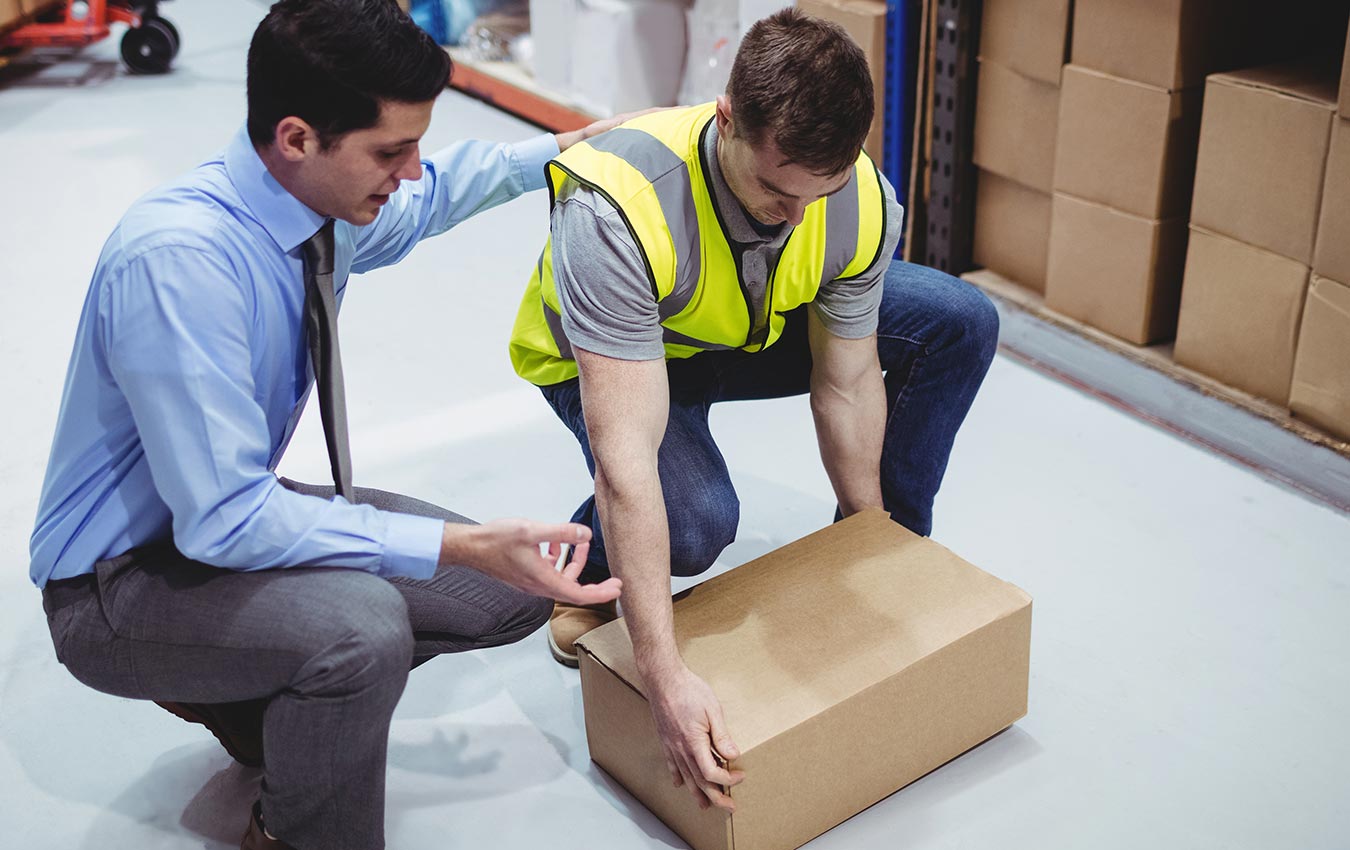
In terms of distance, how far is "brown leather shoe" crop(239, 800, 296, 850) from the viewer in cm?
156

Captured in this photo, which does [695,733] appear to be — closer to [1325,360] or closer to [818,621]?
[818,621]

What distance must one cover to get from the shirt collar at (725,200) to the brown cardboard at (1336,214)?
1.12 metres

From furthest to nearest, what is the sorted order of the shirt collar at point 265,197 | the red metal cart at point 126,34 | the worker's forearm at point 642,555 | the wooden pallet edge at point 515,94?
the red metal cart at point 126,34 < the wooden pallet edge at point 515,94 < the worker's forearm at point 642,555 < the shirt collar at point 265,197

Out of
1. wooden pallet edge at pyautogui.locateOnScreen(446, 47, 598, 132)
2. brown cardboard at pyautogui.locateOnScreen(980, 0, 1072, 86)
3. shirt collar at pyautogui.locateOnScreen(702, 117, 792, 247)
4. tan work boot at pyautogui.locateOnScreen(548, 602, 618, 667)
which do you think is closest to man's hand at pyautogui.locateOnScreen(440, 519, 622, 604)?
shirt collar at pyautogui.locateOnScreen(702, 117, 792, 247)

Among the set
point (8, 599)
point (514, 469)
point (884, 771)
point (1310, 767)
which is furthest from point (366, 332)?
point (1310, 767)

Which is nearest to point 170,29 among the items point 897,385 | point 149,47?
point 149,47

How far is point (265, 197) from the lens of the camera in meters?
1.44

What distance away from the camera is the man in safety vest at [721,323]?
4.94 feet

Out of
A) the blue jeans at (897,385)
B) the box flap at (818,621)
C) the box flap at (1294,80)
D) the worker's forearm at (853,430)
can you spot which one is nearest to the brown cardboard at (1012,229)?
the box flap at (1294,80)

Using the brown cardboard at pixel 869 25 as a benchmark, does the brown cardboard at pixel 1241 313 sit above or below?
below

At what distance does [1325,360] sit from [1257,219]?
270mm

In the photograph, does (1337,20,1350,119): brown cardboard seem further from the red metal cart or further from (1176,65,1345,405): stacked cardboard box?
the red metal cart

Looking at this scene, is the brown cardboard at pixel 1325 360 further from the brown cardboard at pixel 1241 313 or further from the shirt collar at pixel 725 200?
the shirt collar at pixel 725 200

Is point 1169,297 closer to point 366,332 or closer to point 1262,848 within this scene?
point 1262,848
